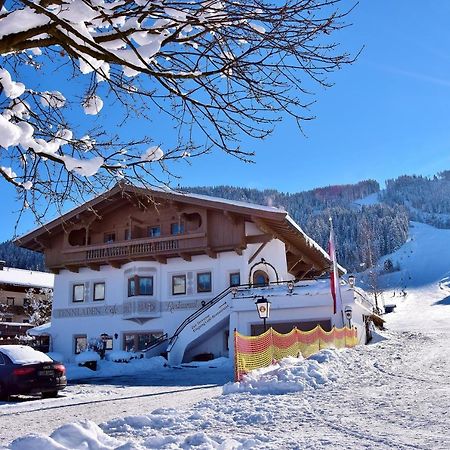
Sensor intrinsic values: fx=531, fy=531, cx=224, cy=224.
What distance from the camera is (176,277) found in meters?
30.7

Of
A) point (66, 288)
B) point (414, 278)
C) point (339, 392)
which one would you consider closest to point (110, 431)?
point (339, 392)

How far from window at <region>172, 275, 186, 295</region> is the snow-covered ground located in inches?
505

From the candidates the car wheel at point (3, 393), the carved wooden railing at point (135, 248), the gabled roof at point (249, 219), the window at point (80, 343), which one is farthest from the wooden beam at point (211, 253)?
the car wheel at point (3, 393)

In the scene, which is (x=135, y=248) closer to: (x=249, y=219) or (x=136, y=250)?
(x=136, y=250)

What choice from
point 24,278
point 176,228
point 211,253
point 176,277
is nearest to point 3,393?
→ point 211,253

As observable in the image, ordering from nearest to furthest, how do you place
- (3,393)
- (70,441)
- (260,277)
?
(70,441) → (3,393) → (260,277)

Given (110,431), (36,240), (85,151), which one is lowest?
(110,431)

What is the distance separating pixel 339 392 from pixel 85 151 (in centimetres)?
687

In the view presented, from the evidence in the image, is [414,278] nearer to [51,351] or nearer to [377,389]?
[51,351]

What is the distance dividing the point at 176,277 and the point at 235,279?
370 cm

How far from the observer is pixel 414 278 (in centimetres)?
10688

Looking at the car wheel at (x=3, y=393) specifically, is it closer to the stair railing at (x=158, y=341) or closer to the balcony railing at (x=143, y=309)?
the stair railing at (x=158, y=341)

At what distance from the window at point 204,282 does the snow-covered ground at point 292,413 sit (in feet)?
40.9

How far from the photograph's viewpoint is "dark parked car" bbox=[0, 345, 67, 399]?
14.1 m
